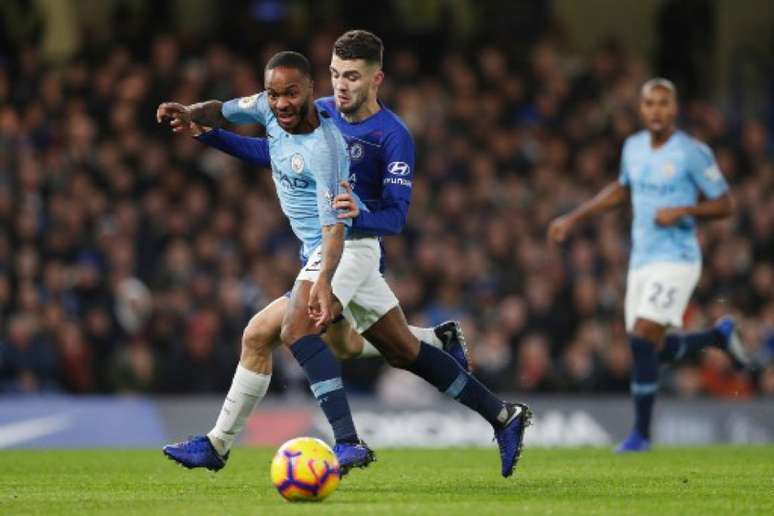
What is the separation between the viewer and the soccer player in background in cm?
889

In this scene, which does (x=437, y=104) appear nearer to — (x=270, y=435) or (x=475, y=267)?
(x=475, y=267)

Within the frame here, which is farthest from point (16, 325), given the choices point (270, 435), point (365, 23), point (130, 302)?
point (365, 23)

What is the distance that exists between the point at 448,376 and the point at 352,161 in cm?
129

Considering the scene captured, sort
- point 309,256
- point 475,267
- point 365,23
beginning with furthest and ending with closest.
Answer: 1. point 365,23
2. point 475,267
3. point 309,256

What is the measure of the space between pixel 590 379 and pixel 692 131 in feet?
17.1

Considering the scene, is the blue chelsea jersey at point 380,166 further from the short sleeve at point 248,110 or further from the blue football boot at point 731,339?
the blue football boot at point 731,339

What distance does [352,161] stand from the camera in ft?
30.0

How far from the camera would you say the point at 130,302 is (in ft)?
55.3

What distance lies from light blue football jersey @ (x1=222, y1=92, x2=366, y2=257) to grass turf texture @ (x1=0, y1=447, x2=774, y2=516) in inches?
55.2

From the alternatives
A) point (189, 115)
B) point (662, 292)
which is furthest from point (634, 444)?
point (189, 115)

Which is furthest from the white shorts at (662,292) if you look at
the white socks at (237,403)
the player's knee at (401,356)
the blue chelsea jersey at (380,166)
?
the white socks at (237,403)

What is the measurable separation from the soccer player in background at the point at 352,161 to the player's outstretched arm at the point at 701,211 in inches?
129

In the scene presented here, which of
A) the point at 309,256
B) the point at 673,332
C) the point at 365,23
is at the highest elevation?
the point at 365,23

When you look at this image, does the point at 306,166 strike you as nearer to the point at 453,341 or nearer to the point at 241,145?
the point at 241,145
